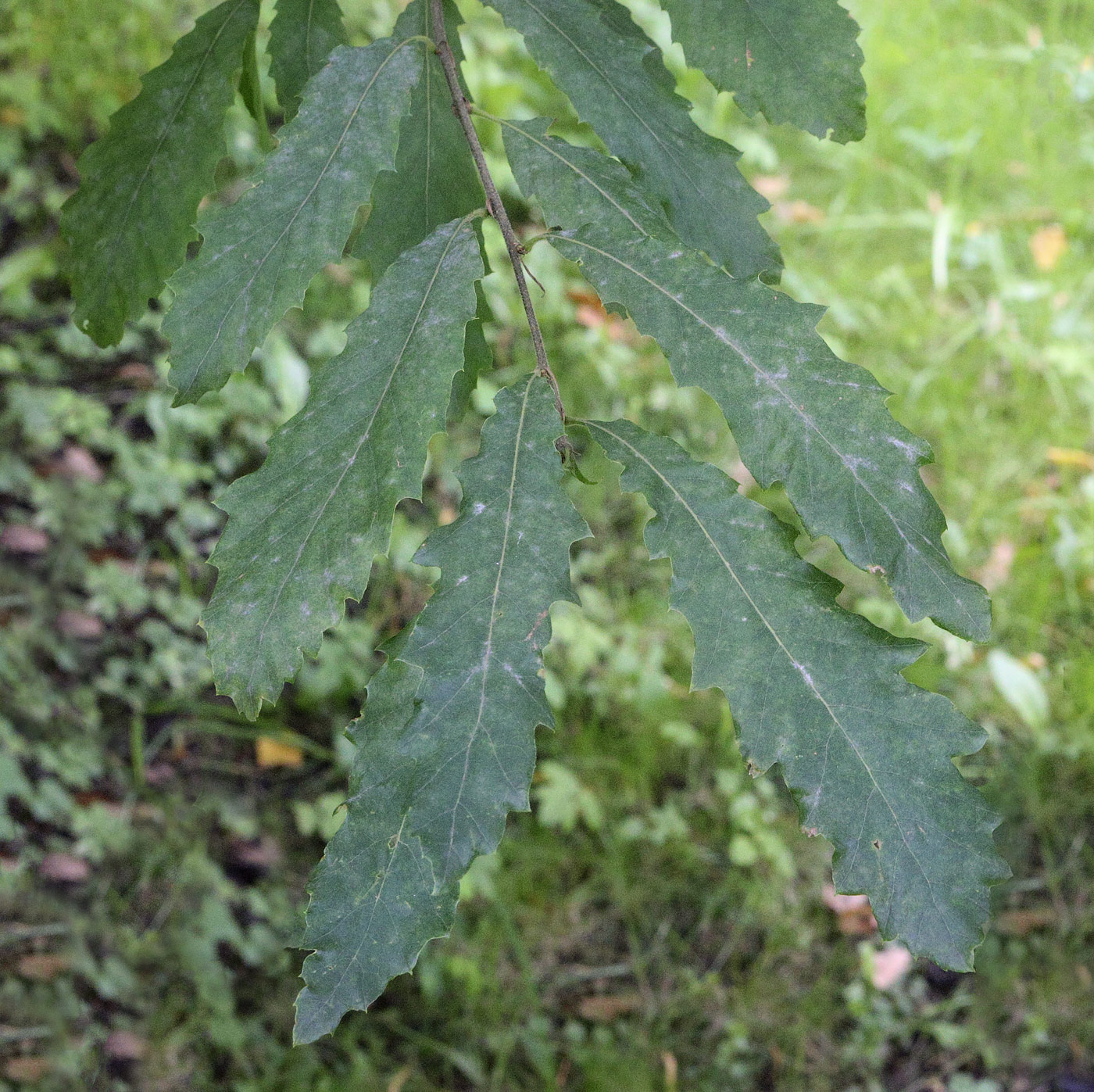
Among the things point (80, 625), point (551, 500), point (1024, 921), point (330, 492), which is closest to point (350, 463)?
point (330, 492)

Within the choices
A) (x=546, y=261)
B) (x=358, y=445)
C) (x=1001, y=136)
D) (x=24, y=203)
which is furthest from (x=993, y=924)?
(x=24, y=203)

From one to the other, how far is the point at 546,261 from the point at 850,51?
204 cm

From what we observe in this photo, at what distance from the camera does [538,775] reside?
228 cm

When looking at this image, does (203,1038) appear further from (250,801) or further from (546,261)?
(546,261)

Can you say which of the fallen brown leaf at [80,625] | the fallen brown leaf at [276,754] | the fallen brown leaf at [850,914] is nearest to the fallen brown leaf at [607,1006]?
the fallen brown leaf at [850,914]

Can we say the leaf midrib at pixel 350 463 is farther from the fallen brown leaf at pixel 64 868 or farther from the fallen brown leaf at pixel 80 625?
the fallen brown leaf at pixel 80 625

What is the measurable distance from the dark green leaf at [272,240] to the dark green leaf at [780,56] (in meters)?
0.26

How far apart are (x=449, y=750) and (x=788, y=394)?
310 mm

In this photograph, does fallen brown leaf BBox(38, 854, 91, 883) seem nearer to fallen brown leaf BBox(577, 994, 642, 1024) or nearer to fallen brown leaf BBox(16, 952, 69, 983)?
fallen brown leaf BBox(16, 952, 69, 983)

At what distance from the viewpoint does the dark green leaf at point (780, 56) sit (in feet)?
2.69

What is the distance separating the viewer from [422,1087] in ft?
6.46

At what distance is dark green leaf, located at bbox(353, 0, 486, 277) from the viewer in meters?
0.85

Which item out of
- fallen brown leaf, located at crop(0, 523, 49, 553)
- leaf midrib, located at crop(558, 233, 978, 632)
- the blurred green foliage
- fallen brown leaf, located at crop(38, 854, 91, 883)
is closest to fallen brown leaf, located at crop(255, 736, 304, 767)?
the blurred green foliage

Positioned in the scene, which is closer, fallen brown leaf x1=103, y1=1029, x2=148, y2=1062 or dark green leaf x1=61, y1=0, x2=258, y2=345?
dark green leaf x1=61, y1=0, x2=258, y2=345
